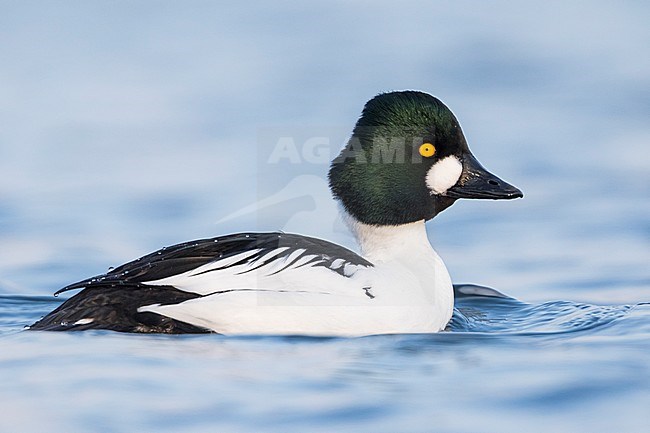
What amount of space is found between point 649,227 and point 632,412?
14.4 feet

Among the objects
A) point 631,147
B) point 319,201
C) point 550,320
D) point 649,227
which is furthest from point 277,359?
point 631,147

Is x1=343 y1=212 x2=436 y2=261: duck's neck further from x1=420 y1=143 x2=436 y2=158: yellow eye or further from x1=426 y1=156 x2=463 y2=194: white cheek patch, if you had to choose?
x1=420 y1=143 x2=436 y2=158: yellow eye

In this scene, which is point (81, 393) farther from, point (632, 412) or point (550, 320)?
point (550, 320)

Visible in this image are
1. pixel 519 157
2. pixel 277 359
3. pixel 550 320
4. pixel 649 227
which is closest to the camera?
pixel 277 359

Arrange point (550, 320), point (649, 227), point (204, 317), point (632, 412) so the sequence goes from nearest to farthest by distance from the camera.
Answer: point (632, 412) < point (204, 317) < point (550, 320) < point (649, 227)

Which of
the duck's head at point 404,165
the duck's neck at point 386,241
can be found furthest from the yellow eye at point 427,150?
the duck's neck at point 386,241

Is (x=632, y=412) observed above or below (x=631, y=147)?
below

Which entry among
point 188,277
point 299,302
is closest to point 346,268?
point 299,302

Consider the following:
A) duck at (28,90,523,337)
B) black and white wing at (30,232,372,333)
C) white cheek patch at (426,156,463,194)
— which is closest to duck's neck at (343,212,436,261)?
duck at (28,90,523,337)

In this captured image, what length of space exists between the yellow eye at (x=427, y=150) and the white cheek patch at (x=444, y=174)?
73mm

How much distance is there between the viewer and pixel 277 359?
21.0ft

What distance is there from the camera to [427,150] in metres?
7.71

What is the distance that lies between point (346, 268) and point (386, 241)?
28.9 inches

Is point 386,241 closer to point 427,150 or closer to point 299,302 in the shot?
point 427,150
